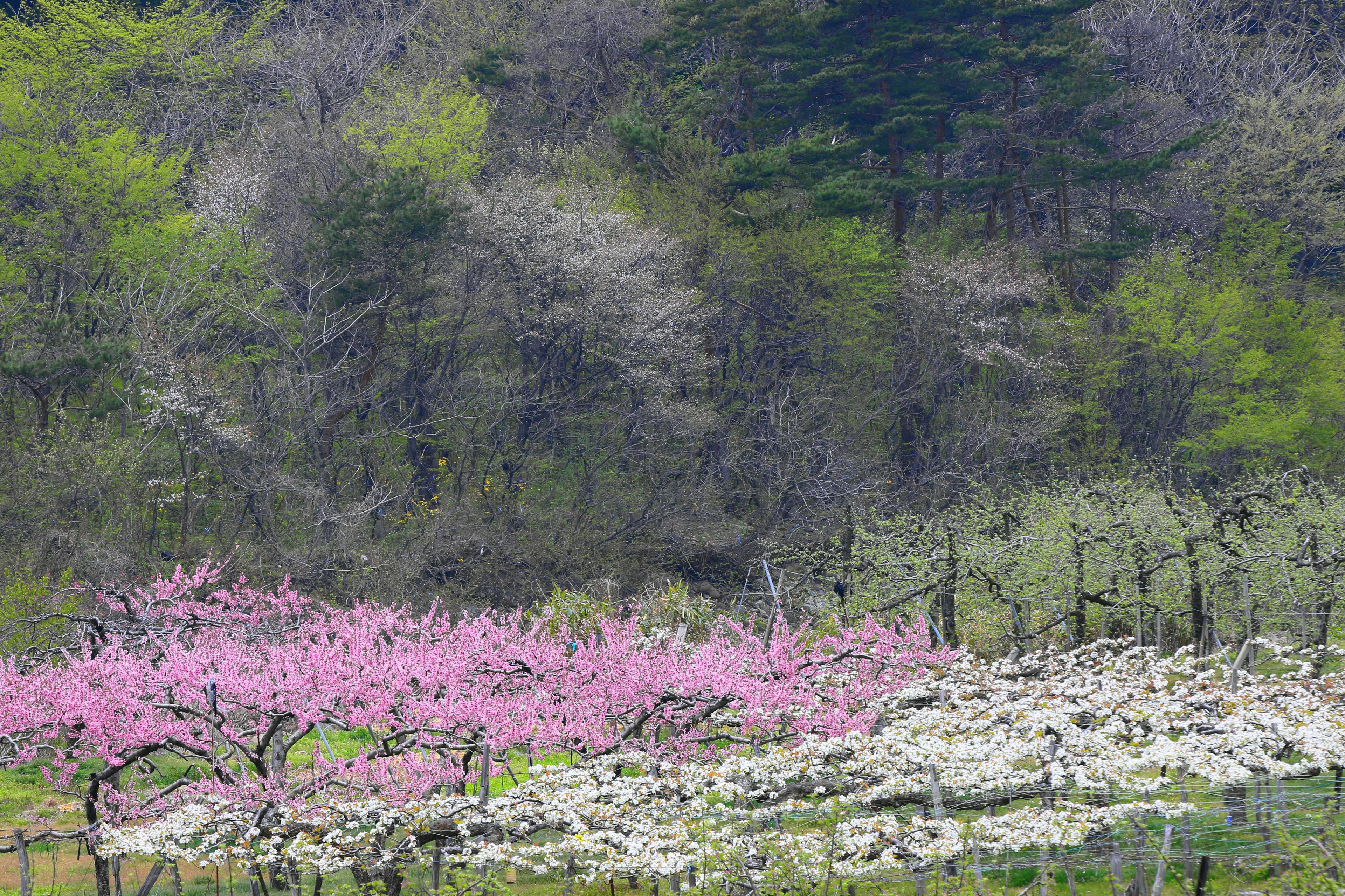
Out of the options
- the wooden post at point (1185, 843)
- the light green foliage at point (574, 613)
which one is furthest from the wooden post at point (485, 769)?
the light green foliage at point (574, 613)

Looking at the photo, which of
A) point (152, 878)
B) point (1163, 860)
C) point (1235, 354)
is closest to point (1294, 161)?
point (1235, 354)

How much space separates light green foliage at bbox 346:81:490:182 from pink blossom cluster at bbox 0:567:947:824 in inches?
726

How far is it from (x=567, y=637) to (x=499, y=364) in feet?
54.0

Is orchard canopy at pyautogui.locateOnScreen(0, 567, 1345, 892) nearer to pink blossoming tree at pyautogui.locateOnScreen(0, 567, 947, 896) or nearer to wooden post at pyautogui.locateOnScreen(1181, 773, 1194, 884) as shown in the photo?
pink blossoming tree at pyautogui.locateOnScreen(0, 567, 947, 896)

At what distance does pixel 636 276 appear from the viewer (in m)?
26.8

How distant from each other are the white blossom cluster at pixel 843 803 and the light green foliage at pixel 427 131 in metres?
20.7

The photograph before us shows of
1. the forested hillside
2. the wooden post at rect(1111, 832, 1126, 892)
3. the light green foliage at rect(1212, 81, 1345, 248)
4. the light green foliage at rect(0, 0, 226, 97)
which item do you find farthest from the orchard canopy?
the light green foliage at rect(1212, 81, 1345, 248)

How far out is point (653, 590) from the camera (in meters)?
21.0

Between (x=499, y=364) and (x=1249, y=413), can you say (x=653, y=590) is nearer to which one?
(x=499, y=364)

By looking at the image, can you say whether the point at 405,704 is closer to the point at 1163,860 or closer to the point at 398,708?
the point at 398,708

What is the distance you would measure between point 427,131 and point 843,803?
985 inches

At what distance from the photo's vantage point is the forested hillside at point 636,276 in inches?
940

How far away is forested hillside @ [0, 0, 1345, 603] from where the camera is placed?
23875 millimetres

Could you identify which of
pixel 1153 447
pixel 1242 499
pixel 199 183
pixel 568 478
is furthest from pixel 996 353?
pixel 199 183
